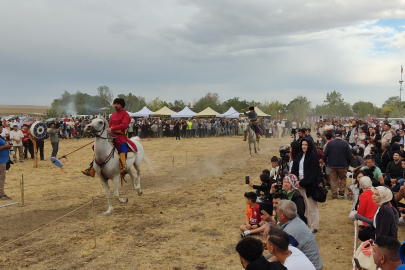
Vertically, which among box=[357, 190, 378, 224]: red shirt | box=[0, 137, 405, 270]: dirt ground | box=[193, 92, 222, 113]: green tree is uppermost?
box=[193, 92, 222, 113]: green tree

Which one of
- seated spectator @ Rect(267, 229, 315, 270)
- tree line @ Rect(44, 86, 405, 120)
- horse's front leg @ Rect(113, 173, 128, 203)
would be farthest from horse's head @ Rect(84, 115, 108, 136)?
tree line @ Rect(44, 86, 405, 120)

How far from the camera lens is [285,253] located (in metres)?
3.50

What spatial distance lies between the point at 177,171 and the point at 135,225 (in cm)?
763

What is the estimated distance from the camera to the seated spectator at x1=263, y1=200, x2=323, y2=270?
4.18 metres

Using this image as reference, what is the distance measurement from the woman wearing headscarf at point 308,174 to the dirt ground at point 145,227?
0.49 m

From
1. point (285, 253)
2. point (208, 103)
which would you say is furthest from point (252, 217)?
point (208, 103)

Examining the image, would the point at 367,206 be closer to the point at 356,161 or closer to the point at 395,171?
the point at 395,171

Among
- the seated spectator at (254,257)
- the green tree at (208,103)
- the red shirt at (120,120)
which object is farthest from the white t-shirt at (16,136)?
the green tree at (208,103)

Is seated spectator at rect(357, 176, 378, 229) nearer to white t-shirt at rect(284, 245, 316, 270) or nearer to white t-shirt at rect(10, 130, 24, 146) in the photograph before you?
white t-shirt at rect(284, 245, 316, 270)

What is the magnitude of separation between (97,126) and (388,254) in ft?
23.2

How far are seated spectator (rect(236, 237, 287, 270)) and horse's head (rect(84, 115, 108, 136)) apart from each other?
243 inches

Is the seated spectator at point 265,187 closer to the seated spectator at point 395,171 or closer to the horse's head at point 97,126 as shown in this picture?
the seated spectator at point 395,171

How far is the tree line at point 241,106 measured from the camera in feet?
196

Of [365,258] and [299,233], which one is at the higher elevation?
[299,233]
